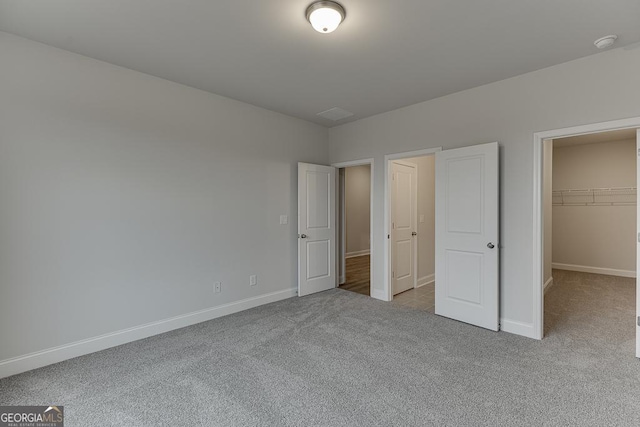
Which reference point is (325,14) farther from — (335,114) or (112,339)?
(112,339)

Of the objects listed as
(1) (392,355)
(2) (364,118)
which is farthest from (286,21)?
(1) (392,355)

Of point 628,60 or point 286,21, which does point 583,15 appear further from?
point 286,21

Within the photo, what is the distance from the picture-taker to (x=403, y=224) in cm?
474

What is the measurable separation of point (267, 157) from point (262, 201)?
63cm

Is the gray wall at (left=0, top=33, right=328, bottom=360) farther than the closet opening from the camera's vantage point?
No

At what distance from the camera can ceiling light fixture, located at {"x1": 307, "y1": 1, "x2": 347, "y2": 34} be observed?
6.67ft

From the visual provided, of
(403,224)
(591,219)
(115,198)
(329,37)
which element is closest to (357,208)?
(403,224)

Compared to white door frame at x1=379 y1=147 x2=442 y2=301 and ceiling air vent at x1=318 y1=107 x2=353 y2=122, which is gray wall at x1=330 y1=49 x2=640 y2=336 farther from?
ceiling air vent at x1=318 y1=107 x2=353 y2=122

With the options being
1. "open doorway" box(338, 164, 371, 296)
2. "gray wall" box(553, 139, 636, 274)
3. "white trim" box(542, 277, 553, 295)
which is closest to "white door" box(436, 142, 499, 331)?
"white trim" box(542, 277, 553, 295)

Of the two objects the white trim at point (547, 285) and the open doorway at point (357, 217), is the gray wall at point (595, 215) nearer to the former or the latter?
the white trim at point (547, 285)

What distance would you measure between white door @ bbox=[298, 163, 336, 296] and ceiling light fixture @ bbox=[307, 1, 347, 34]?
2.46 meters

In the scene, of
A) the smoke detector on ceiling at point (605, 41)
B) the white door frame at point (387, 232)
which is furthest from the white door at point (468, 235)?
the smoke detector on ceiling at point (605, 41)

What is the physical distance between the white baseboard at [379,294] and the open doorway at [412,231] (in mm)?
187

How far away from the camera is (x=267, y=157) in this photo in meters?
4.23
